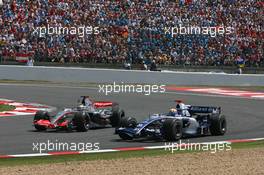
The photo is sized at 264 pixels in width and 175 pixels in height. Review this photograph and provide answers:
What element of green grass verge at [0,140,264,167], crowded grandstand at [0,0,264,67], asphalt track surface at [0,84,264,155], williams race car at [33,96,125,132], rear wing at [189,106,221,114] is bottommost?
asphalt track surface at [0,84,264,155]

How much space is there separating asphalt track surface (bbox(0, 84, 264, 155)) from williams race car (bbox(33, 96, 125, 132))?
26cm

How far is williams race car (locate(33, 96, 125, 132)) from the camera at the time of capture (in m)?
17.6

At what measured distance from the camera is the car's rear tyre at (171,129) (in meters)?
15.8

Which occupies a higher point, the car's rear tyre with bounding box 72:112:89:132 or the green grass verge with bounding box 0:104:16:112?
the car's rear tyre with bounding box 72:112:89:132

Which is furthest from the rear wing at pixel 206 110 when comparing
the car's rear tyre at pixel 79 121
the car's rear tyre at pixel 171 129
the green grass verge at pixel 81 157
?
the green grass verge at pixel 81 157

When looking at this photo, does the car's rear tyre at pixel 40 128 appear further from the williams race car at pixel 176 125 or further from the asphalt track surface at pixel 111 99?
the williams race car at pixel 176 125

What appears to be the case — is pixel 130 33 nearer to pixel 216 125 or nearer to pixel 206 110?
pixel 206 110

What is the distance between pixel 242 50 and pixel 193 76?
2.55 m

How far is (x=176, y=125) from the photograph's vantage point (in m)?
16.0

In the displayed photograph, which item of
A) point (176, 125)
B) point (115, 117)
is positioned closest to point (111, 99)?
point (115, 117)

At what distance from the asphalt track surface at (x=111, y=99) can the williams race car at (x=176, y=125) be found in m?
0.20

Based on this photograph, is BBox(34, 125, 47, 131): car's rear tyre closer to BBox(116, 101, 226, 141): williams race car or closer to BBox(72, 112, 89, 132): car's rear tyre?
BBox(72, 112, 89, 132): car's rear tyre

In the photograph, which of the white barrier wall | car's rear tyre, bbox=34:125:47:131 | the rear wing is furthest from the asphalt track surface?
the white barrier wall

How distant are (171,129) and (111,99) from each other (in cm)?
1194
